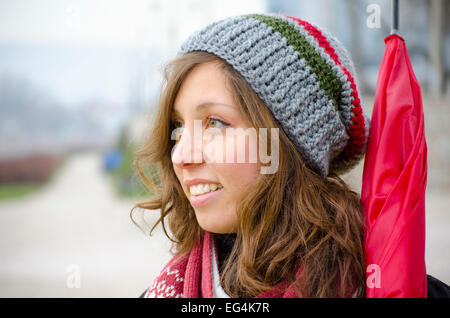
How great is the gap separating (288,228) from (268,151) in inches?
9.6

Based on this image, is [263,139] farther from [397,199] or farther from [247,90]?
[397,199]

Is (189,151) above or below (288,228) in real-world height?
above

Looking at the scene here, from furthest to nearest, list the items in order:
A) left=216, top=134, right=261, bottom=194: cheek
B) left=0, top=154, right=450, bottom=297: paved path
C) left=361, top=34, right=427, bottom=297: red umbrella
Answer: left=0, top=154, right=450, bottom=297: paved path < left=216, top=134, right=261, bottom=194: cheek < left=361, top=34, right=427, bottom=297: red umbrella

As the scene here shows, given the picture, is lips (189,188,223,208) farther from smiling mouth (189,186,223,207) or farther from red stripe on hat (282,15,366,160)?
red stripe on hat (282,15,366,160)

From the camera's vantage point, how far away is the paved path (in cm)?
367

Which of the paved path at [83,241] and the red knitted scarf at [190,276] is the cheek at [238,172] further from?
the paved path at [83,241]

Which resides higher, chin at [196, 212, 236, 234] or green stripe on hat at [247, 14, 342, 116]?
green stripe on hat at [247, 14, 342, 116]

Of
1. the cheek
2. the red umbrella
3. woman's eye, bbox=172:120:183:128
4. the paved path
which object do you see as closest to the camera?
the red umbrella

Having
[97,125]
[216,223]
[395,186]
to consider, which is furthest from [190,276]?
[97,125]

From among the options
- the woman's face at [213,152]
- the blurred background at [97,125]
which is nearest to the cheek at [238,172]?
the woman's face at [213,152]

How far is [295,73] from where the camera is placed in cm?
123

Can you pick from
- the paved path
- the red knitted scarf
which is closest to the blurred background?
the paved path

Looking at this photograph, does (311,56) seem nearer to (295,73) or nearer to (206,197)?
(295,73)

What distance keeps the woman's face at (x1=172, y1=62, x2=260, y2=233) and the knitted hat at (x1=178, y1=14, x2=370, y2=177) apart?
89 mm
